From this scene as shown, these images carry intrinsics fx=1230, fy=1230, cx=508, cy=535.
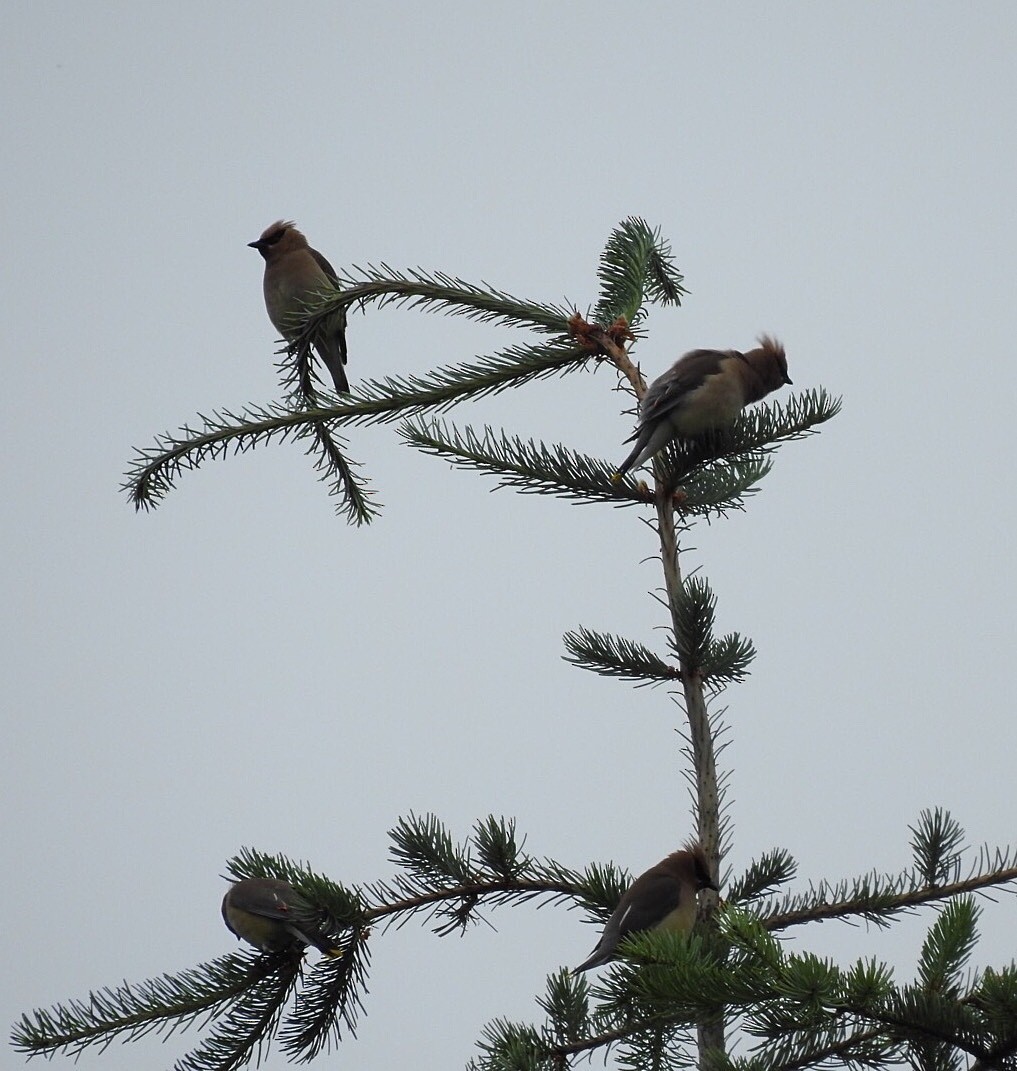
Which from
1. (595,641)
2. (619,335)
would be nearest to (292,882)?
(595,641)

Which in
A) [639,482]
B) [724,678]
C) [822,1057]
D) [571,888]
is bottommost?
[822,1057]

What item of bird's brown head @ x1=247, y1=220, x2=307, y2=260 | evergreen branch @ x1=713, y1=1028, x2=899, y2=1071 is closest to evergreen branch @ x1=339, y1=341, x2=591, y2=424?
evergreen branch @ x1=713, y1=1028, x2=899, y2=1071

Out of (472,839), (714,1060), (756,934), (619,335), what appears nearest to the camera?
(756,934)

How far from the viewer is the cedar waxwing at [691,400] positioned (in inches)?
119

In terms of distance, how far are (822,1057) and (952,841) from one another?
2.30ft

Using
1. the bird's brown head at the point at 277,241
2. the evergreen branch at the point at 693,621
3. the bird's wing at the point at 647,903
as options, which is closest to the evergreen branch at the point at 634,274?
the evergreen branch at the point at 693,621

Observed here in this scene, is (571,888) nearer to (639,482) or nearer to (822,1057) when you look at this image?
(822,1057)

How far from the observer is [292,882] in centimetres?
Result: 260

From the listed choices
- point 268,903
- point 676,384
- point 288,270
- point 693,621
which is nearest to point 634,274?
point 676,384

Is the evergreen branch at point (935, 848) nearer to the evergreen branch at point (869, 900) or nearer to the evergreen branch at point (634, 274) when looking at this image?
the evergreen branch at point (869, 900)

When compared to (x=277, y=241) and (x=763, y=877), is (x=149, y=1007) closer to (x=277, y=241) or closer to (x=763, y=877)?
(x=763, y=877)

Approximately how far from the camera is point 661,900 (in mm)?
2930

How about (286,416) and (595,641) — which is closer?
(595,641)

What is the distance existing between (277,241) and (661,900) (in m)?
4.36
